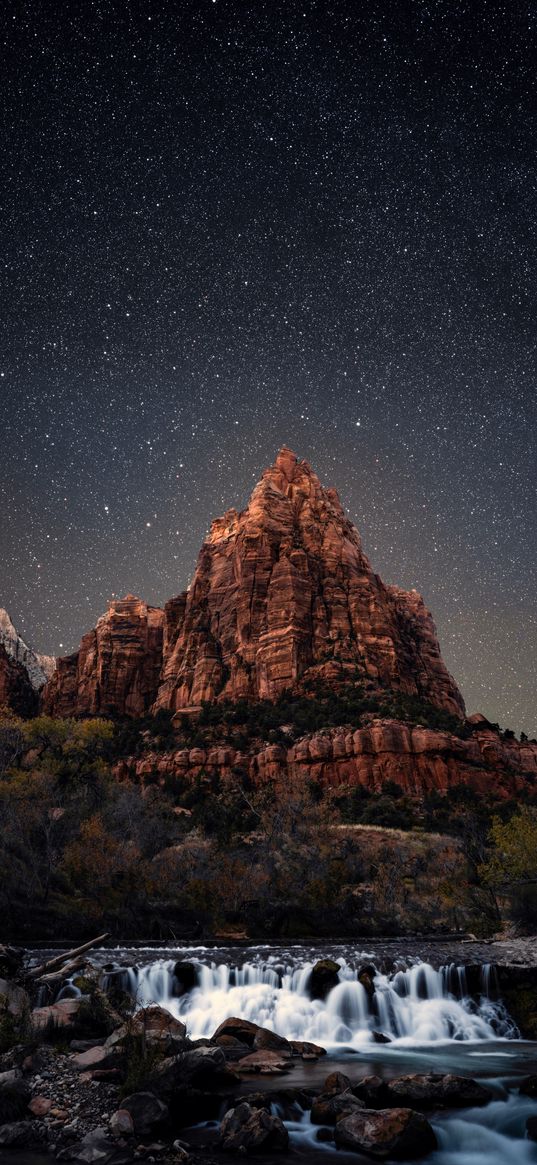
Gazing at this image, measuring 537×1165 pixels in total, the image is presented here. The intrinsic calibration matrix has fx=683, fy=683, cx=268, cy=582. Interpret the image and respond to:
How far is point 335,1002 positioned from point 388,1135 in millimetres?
12053

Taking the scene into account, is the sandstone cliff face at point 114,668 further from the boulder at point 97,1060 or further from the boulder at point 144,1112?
the boulder at point 144,1112

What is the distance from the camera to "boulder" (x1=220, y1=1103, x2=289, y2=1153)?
33.1 ft

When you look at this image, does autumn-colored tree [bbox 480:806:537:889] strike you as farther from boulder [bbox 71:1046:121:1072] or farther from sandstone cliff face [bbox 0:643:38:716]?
sandstone cliff face [bbox 0:643:38:716]

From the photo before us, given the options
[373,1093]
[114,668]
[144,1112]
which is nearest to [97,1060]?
[144,1112]

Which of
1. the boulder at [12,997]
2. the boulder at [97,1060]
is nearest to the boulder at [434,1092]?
the boulder at [97,1060]

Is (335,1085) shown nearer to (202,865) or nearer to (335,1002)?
(335,1002)

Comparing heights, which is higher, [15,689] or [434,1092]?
[15,689]

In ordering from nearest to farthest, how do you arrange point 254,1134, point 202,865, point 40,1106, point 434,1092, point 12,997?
1. point 254,1134
2. point 40,1106
3. point 434,1092
4. point 12,997
5. point 202,865

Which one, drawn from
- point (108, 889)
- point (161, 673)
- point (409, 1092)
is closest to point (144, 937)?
point (108, 889)

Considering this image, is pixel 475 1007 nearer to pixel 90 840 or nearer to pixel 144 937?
pixel 144 937

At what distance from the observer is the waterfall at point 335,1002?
2028 centimetres

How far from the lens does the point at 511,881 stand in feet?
115

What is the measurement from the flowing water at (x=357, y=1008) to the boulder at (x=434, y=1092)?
5.25 ft

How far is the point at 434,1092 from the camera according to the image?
12273mm
